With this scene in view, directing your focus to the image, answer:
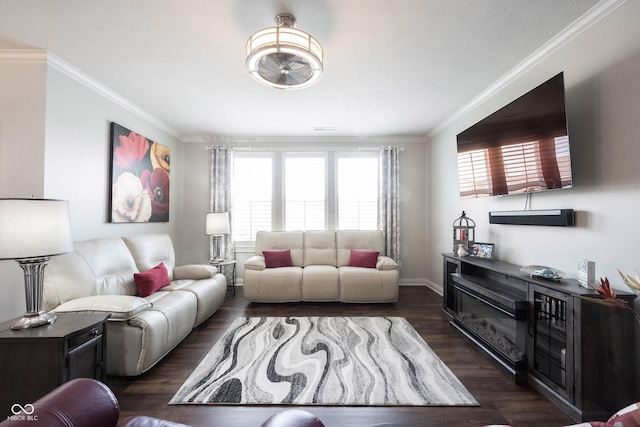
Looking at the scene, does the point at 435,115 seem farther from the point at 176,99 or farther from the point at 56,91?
the point at 56,91

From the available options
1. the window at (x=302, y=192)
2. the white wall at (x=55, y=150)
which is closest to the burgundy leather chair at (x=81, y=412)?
the white wall at (x=55, y=150)

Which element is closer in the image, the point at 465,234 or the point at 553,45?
the point at 553,45

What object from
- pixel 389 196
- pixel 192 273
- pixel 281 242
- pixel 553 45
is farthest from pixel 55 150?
pixel 553 45

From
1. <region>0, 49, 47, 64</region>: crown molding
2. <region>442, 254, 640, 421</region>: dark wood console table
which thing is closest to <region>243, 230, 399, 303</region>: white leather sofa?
<region>442, 254, 640, 421</region>: dark wood console table

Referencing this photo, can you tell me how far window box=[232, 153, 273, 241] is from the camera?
15.6 feet

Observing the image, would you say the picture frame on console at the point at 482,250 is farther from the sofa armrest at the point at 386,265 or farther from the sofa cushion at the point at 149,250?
the sofa cushion at the point at 149,250

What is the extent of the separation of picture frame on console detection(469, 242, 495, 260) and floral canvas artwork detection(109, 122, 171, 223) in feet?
14.0

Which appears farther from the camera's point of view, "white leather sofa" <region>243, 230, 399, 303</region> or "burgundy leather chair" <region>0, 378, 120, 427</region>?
"white leather sofa" <region>243, 230, 399, 303</region>

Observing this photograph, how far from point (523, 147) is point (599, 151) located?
1.53 feet

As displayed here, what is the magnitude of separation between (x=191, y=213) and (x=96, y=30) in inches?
125

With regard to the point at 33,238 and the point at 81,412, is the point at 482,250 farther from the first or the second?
the point at 33,238

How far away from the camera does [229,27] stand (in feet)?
6.47

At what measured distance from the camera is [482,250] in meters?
2.86

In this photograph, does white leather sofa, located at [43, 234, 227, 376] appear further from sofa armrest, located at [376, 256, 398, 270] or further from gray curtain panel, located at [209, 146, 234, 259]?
sofa armrest, located at [376, 256, 398, 270]
